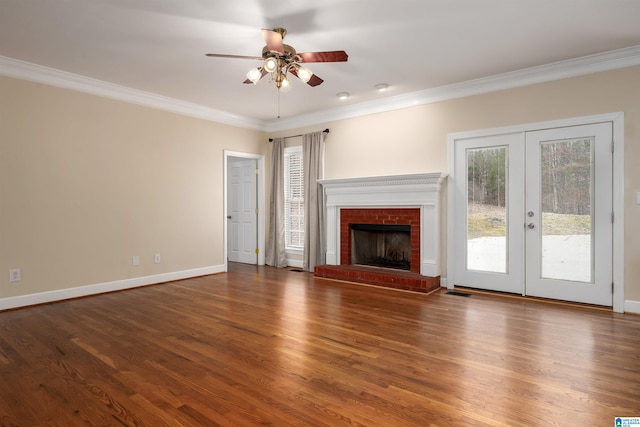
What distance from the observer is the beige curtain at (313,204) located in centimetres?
616

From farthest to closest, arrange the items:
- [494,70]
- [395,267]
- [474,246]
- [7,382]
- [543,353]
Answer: [395,267] → [474,246] → [494,70] → [543,353] → [7,382]

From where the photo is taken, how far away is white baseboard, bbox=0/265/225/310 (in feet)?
13.2

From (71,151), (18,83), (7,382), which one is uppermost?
(18,83)

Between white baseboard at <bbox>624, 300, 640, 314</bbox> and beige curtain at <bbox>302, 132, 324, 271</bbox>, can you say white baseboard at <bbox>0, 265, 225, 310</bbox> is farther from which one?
white baseboard at <bbox>624, 300, 640, 314</bbox>

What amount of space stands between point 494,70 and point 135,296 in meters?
5.26

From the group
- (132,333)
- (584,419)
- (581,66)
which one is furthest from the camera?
(581,66)

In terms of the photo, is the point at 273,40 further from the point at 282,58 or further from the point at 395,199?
the point at 395,199

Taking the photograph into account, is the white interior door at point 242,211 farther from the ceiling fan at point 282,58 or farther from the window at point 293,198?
the ceiling fan at point 282,58

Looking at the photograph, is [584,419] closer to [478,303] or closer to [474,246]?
[478,303]

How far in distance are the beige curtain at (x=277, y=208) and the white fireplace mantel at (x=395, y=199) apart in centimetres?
106

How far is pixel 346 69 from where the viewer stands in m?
4.23

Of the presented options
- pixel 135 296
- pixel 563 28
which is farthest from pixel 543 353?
pixel 135 296

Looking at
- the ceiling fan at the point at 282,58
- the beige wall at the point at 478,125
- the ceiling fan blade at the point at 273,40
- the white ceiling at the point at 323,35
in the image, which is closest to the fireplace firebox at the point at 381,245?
the beige wall at the point at 478,125

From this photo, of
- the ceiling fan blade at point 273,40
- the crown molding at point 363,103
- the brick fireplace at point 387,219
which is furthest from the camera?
the brick fireplace at point 387,219
